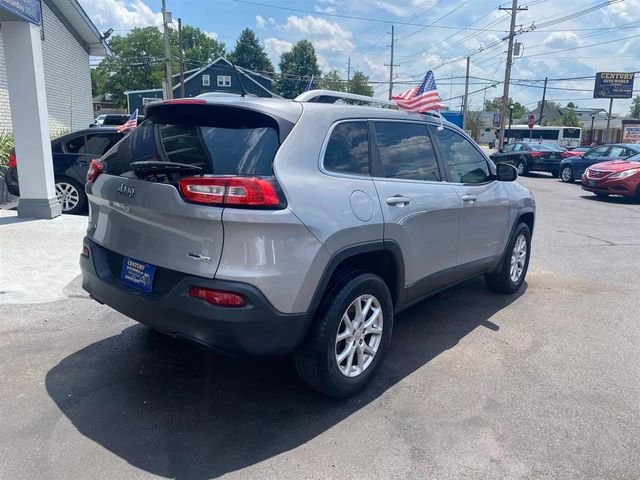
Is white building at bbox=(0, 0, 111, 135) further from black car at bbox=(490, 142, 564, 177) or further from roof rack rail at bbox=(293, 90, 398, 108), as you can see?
black car at bbox=(490, 142, 564, 177)

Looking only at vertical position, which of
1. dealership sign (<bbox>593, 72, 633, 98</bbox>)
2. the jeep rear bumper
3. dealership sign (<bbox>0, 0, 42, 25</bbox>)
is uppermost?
dealership sign (<bbox>593, 72, 633, 98</bbox>)

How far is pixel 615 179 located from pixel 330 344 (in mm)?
14171

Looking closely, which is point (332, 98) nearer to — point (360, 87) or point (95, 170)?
point (95, 170)

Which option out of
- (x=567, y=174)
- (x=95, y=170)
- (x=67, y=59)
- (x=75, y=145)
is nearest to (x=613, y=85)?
(x=567, y=174)

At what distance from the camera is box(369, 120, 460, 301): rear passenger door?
3600 millimetres

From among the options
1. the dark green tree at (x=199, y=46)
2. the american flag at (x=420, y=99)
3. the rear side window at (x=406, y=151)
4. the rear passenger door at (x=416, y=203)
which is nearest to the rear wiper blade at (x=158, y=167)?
the rear passenger door at (x=416, y=203)

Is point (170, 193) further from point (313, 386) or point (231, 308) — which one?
point (313, 386)

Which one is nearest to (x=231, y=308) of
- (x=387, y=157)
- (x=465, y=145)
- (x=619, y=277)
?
(x=387, y=157)

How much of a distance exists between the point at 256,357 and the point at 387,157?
172 centimetres

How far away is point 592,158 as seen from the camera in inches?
746

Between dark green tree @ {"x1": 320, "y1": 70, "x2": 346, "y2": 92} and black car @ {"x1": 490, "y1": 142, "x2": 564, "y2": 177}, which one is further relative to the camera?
dark green tree @ {"x1": 320, "y1": 70, "x2": 346, "y2": 92}

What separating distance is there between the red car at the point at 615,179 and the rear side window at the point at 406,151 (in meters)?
12.5

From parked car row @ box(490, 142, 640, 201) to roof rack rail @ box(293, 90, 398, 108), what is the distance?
41.3 feet

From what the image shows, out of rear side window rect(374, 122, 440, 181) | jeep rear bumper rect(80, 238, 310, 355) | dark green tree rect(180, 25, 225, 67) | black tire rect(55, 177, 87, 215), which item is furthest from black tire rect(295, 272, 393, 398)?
dark green tree rect(180, 25, 225, 67)
